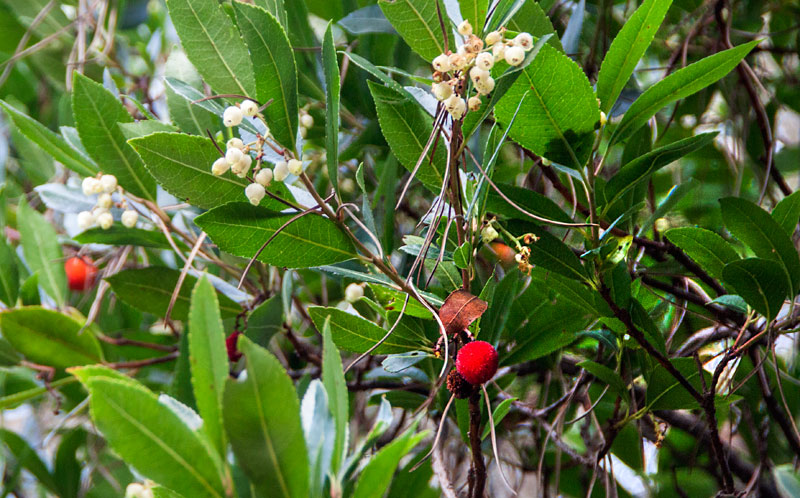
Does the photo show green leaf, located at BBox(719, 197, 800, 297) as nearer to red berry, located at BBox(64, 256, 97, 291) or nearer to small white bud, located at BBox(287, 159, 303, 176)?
small white bud, located at BBox(287, 159, 303, 176)

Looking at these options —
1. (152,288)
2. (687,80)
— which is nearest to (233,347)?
(152,288)

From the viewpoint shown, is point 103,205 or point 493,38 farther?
point 103,205

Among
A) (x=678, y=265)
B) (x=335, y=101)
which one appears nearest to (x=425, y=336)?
(x=335, y=101)

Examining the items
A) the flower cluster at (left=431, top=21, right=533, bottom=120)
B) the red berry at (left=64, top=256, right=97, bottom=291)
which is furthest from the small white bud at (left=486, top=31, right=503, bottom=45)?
the red berry at (left=64, top=256, right=97, bottom=291)

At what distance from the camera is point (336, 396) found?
1.66 ft

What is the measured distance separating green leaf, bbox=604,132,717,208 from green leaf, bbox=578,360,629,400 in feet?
0.51

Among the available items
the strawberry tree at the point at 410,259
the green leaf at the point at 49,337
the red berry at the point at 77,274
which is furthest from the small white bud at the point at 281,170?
the red berry at the point at 77,274

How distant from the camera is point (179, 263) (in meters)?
1.15

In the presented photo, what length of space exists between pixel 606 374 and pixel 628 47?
1.04 ft

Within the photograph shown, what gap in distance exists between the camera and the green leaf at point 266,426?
44 cm

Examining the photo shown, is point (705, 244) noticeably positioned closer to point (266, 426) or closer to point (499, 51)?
point (499, 51)

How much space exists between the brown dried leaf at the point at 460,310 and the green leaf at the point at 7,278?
0.84m

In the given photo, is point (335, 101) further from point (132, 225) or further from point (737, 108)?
point (737, 108)

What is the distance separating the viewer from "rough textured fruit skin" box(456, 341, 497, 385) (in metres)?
0.58
